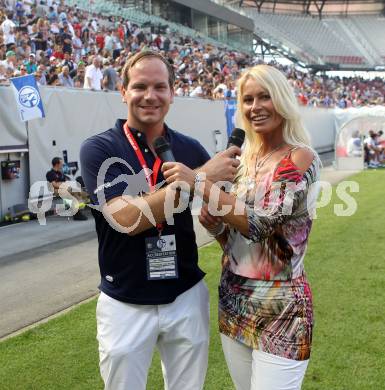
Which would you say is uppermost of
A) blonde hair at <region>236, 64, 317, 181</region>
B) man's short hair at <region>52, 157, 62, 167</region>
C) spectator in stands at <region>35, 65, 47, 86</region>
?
spectator in stands at <region>35, 65, 47, 86</region>

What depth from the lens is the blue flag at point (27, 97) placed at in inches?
354

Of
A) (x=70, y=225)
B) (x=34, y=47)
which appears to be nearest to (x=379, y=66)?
(x=34, y=47)

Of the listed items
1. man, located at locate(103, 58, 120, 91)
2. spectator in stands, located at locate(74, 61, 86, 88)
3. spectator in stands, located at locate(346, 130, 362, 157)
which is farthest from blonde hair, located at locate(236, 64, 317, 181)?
spectator in stands, located at locate(346, 130, 362, 157)

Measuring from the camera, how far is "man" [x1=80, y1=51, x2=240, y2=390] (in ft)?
6.93

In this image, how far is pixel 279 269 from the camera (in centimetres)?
213

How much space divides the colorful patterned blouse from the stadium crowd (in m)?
7.52

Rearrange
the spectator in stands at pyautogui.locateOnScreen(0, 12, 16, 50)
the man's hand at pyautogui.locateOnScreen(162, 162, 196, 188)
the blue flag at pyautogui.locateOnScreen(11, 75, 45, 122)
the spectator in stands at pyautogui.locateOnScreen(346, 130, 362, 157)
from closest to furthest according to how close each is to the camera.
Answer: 1. the man's hand at pyautogui.locateOnScreen(162, 162, 196, 188)
2. the blue flag at pyautogui.locateOnScreen(11, 75, 45, 122)
3. the spectator in stands at pyautogui.locateOnScreen(0, 12, 16, 50)
4. the spectator in stands at pyautogui.locateOnScreen(346, 130, 362, 157)

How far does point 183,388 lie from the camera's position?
228 centimetres

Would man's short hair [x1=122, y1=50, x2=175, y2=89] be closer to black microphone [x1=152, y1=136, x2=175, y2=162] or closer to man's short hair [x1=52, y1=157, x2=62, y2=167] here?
black microphone [x1=152, y1=136, x2=175, y2=162]

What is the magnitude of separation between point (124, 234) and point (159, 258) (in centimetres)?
18

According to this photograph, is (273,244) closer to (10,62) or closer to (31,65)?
(10,62)

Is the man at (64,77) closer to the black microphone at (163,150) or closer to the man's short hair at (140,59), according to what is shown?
the man's short hair at (140,59)

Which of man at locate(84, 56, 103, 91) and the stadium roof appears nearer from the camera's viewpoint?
man at locate(84, 56, 103, 91)

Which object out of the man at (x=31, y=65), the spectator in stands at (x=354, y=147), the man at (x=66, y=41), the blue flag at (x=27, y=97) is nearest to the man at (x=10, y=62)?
the man at (x=31, y=65)
